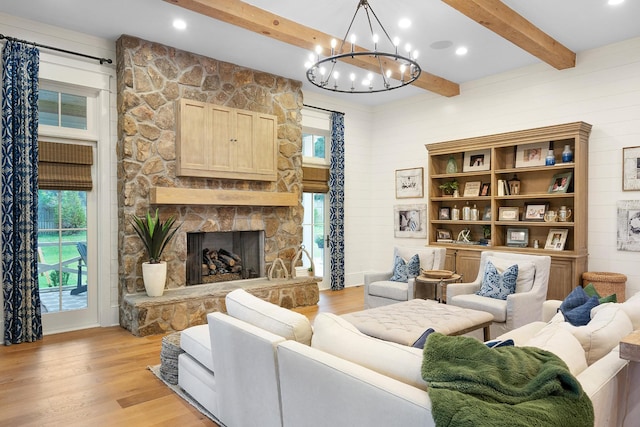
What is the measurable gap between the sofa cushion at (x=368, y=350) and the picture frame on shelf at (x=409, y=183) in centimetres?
510

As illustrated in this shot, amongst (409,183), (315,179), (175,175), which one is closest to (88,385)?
(175,175)

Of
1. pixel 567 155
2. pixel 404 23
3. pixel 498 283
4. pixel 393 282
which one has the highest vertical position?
pixel 404 23

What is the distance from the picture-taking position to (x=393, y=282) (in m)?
5.15

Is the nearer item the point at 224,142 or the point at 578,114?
the point at 578,114

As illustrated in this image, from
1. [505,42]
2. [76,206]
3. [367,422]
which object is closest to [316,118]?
[505,42]

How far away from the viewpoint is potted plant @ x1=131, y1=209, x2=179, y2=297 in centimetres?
457

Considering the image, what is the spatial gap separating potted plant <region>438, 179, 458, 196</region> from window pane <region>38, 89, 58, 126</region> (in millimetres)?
5124

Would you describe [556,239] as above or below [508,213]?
below

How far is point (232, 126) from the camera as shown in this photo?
5.37 metres

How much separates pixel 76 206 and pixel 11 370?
183 cm

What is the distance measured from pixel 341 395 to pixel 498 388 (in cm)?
56

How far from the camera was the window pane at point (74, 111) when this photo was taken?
14.9ft

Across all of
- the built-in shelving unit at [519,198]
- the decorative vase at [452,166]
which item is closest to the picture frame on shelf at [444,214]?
the built-in shelving unit at [519,198]

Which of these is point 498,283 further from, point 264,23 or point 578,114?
point 264,23
